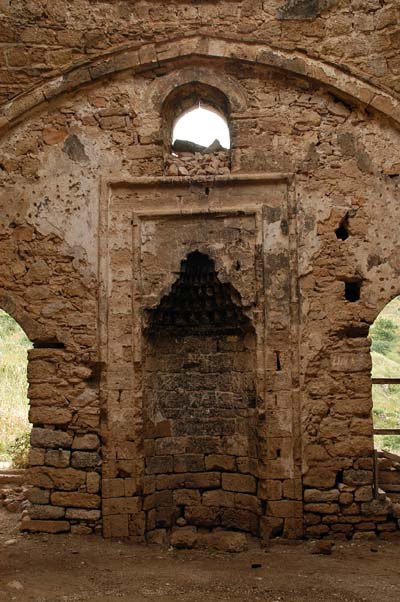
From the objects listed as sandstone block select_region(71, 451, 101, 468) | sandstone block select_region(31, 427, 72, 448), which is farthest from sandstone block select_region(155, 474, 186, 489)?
sandstone block select_region(31, 427, 72, 448)

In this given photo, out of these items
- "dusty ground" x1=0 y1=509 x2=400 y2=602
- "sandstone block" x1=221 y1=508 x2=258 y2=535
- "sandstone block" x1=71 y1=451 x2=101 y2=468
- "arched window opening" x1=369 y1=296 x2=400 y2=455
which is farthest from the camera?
"arched window opening" x1=369 y1=296 x2=400 y2=455

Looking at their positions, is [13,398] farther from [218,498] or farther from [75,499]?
[218,498]

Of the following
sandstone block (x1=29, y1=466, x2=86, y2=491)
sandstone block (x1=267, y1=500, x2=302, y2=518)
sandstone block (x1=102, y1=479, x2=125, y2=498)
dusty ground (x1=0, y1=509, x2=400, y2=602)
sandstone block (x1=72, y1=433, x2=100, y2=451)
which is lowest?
dusty ground (x1=0, y1=509, x2=400, y2=602)

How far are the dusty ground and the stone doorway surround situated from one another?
0.43 m

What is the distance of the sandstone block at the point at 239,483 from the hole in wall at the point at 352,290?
2.43m

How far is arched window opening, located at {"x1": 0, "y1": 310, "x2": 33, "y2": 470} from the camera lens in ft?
28.7

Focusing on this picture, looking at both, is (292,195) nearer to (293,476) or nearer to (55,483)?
(293,476)

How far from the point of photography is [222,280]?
623cm

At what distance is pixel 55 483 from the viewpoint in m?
6.05

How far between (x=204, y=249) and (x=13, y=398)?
718cm

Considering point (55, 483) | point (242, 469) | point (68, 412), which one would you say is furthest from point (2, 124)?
point (242, 469)

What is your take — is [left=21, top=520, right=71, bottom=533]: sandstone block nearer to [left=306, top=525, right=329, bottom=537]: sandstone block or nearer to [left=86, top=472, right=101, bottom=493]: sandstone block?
[left=86, top=472, right=101, bottom=493]: sandstone block

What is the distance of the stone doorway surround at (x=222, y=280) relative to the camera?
19.7 feet

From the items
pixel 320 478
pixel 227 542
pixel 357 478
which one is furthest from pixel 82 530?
pixel 357 478
